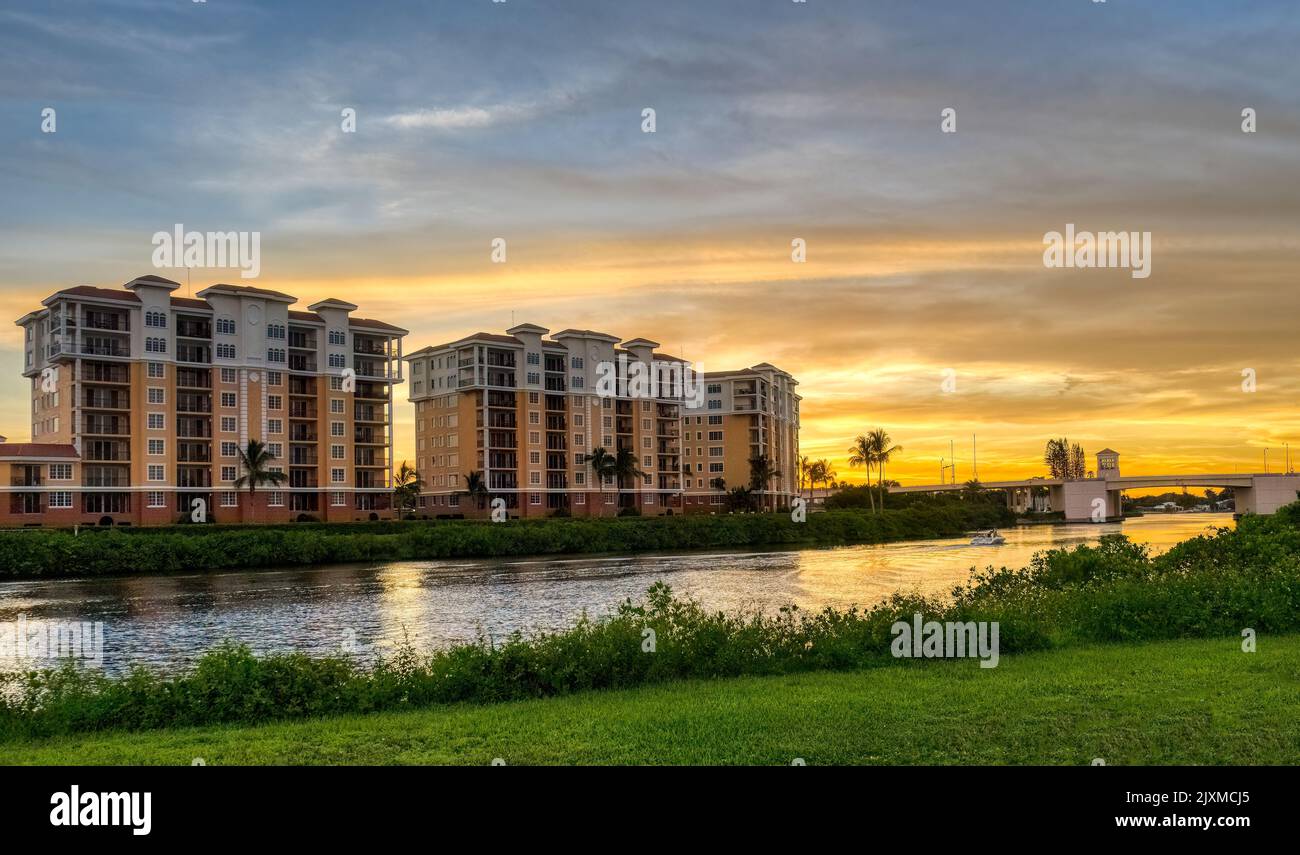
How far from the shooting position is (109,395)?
8269cm

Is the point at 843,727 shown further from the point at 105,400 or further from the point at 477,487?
the point at 477,487

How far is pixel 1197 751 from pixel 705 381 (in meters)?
135

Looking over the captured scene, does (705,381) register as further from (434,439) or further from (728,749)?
(728,749)

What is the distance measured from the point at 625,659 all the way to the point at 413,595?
31.9 meters

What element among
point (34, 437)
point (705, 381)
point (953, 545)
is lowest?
point (953, 545)

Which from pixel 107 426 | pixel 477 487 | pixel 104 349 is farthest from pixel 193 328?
pixel 477 487

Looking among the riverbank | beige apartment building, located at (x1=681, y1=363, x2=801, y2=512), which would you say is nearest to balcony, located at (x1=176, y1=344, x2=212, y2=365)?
the riverbank

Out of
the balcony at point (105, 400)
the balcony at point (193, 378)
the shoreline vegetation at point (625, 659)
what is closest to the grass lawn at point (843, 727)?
the shoreline vegetation at point (625, 659)

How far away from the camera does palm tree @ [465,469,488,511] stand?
342 feet

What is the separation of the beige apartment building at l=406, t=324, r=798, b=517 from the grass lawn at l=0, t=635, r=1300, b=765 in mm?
92265

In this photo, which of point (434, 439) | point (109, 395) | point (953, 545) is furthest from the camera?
point (434, 439)

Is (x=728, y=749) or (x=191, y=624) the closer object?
(x=728, y=749)

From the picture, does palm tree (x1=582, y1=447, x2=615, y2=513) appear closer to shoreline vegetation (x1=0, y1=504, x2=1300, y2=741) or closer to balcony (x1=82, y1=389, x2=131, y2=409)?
balcony (x1=82, y1=389, x2=131, y2=409)
